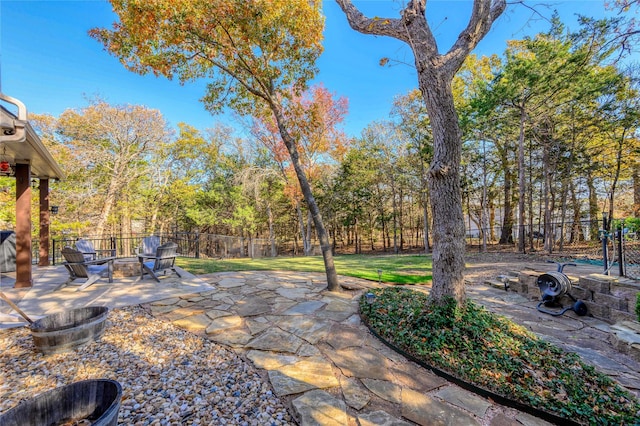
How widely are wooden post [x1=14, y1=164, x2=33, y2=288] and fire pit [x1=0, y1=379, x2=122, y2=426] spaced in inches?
181

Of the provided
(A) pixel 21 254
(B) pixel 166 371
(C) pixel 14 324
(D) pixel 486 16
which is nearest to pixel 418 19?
(D) pixel 486 16

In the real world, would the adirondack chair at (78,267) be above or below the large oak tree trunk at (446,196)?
below

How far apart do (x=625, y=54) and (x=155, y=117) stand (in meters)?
15.0

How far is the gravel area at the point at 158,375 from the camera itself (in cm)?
167

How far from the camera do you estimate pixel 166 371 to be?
7.00 ft

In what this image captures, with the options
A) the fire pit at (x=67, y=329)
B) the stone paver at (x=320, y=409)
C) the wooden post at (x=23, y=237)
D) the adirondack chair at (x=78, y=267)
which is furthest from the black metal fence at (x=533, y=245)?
the stone paver at (x=320, y=409)

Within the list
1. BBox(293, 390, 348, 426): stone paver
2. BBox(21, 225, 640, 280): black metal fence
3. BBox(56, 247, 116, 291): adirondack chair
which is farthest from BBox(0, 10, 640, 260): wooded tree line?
BBox(293, 390, 348, 426): stone paver

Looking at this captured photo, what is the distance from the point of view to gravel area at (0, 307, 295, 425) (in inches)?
65.8

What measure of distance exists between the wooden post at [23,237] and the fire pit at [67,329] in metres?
3.17

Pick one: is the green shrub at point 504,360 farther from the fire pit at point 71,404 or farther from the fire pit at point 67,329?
the fire pit at point 67,329

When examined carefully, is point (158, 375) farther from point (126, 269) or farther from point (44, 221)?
point (44, 221)

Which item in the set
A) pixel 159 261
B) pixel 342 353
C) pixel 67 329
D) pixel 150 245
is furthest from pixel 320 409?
pixel 150 245

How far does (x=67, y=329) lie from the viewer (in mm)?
2359

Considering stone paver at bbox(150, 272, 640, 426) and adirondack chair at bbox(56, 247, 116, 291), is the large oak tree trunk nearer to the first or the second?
stone paver at bbox(150, 272, 640, 426)
